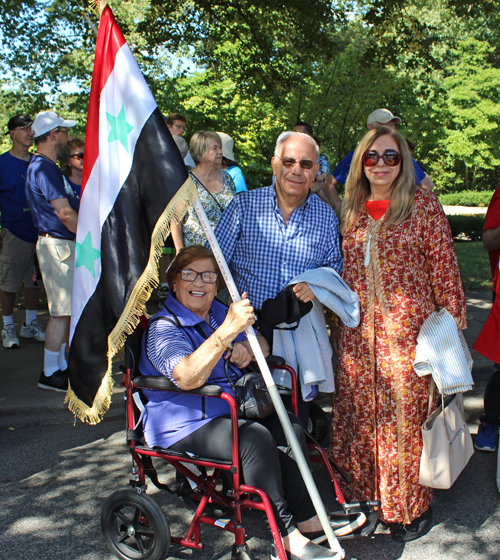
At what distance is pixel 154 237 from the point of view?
272 centimetres

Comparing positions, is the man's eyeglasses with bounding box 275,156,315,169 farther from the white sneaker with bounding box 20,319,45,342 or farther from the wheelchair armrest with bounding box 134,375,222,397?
the white sneaker with bounding box 20,319,45,342

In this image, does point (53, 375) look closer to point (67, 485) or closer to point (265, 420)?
point (67, 485)

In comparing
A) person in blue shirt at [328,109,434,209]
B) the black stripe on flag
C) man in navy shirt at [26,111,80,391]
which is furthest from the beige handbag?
man in navy shirt at [26,111,80,391]

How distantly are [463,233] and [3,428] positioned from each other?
1524 cm

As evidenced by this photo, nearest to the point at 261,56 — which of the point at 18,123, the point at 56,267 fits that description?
the point at 18,123

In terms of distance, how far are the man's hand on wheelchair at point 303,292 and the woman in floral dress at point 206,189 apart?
1684mm

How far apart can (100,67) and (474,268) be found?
29.6ft

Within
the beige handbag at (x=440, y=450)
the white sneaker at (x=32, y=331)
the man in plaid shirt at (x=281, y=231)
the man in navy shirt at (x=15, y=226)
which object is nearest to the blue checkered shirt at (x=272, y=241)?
the man in plaid shirt at (x=281, y=231)

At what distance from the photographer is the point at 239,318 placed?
2.61m

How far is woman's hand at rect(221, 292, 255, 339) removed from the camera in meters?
2.60

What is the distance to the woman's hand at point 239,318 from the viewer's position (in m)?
2.60

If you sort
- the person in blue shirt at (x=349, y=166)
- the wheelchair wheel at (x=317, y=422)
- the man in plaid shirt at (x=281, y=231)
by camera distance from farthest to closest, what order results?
1. the person in blue shirt at (x=349, y=166)
2. the wheelchair wheel at (x=317, y=422)
3. the man in plaid shirt at (x=281, y=231)

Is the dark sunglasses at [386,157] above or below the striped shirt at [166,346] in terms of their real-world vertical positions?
above

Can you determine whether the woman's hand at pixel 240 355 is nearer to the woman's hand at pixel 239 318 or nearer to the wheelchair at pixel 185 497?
the wheelchair at pixel 185 497
